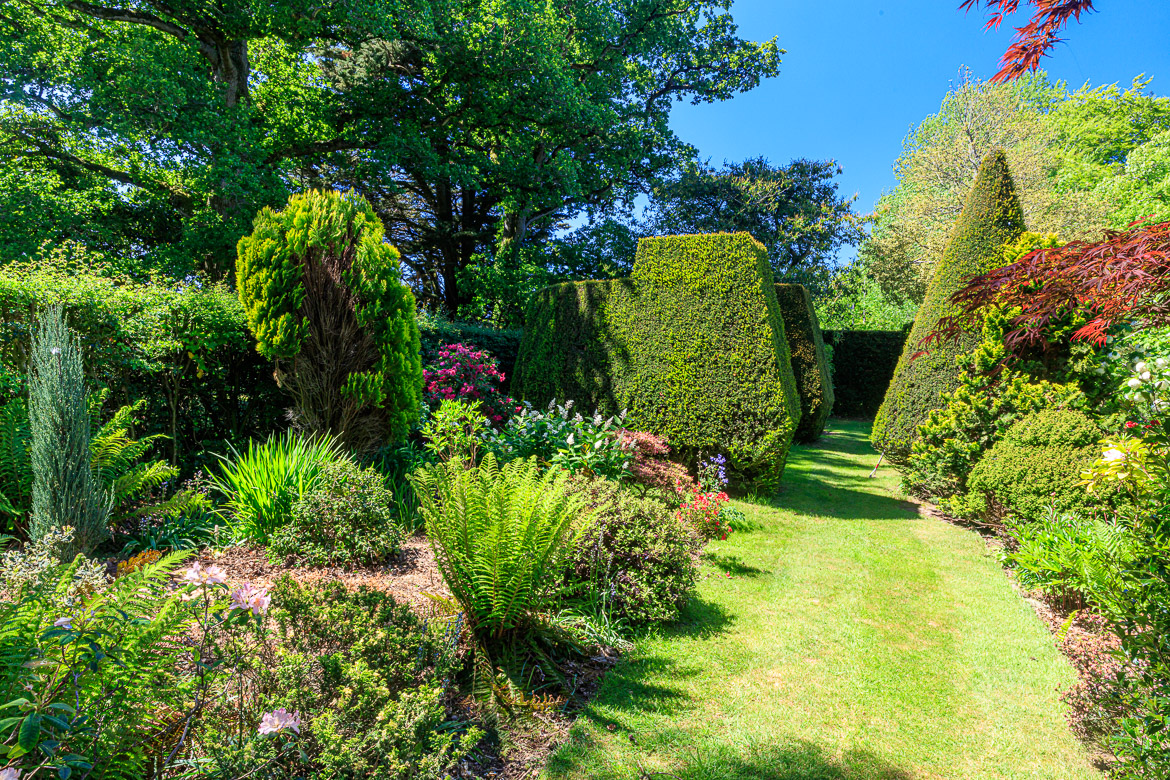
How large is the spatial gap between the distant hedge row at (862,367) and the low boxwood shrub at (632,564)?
14483mm

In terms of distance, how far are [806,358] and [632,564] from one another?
921cm

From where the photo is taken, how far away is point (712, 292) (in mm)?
7340

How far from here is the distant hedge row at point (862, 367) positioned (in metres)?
16.6

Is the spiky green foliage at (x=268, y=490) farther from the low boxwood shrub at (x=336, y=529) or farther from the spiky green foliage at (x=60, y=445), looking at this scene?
the spiky green foliage at (x=60, y=445)

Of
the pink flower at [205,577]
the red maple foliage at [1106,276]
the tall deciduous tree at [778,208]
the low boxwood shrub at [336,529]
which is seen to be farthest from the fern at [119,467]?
the tall deciduous tree at [778,208]

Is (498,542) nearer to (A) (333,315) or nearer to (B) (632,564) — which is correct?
(B) (632,564)

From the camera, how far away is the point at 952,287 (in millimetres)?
7543

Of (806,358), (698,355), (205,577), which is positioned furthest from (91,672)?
(806,358)

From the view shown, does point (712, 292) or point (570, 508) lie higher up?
point (712, 292)

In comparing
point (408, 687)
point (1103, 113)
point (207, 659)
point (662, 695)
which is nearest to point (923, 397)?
point (662, 695)

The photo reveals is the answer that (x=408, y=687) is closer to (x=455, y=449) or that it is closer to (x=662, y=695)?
(x=662, y=695)

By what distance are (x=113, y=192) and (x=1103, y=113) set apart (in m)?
36.9

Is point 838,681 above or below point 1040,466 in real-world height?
below

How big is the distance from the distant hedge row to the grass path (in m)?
12.6
